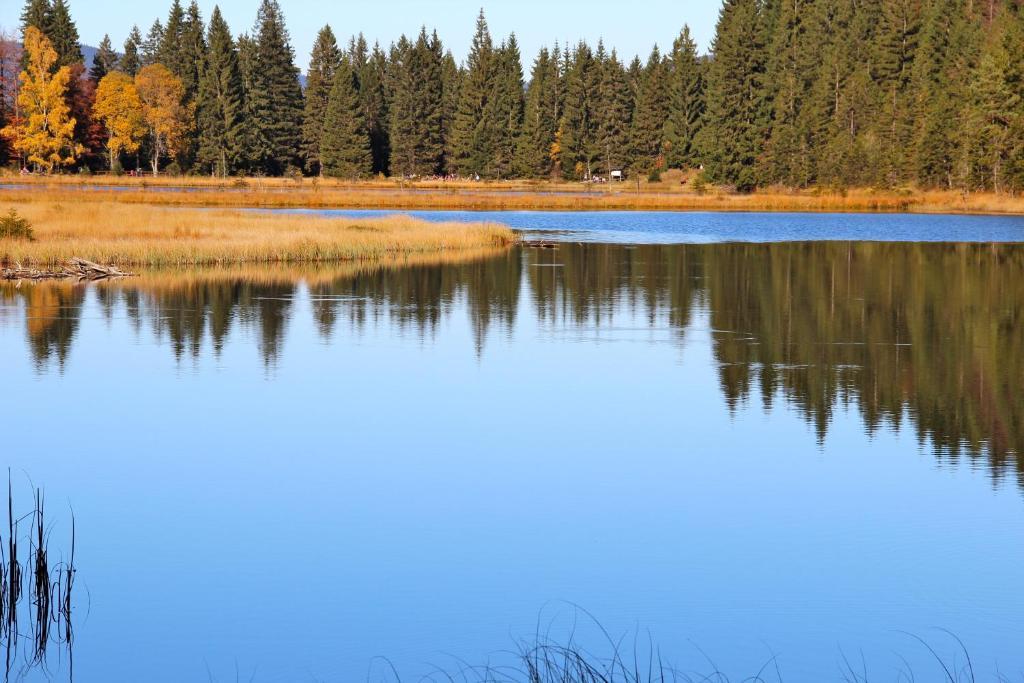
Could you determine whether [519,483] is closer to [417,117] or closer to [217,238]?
[217,238]

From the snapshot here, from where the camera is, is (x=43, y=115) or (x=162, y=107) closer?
(x=43, y=115)

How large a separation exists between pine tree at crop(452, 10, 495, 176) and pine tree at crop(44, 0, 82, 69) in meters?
35.2

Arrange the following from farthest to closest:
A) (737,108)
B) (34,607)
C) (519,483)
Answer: (737,108)
(519,483)
(34,607)

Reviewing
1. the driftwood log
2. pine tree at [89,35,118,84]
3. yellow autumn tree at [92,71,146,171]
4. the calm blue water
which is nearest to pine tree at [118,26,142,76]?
pine tree at [89,35,118,84]

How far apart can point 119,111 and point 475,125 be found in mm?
33902

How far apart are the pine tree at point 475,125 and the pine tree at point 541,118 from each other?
3357 millimetres

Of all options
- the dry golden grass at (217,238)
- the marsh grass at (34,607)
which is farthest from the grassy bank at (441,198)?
the marsh grass at (34,607)

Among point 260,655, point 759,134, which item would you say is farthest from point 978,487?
point 759,134

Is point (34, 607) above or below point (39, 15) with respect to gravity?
below

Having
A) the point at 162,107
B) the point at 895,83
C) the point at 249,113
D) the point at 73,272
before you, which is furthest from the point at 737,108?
the point at 73,272

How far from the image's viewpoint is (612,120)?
422 ft

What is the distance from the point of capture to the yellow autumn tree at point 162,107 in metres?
109

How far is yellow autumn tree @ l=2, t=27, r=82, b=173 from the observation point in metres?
101

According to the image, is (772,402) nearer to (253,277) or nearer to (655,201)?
(253,277)
